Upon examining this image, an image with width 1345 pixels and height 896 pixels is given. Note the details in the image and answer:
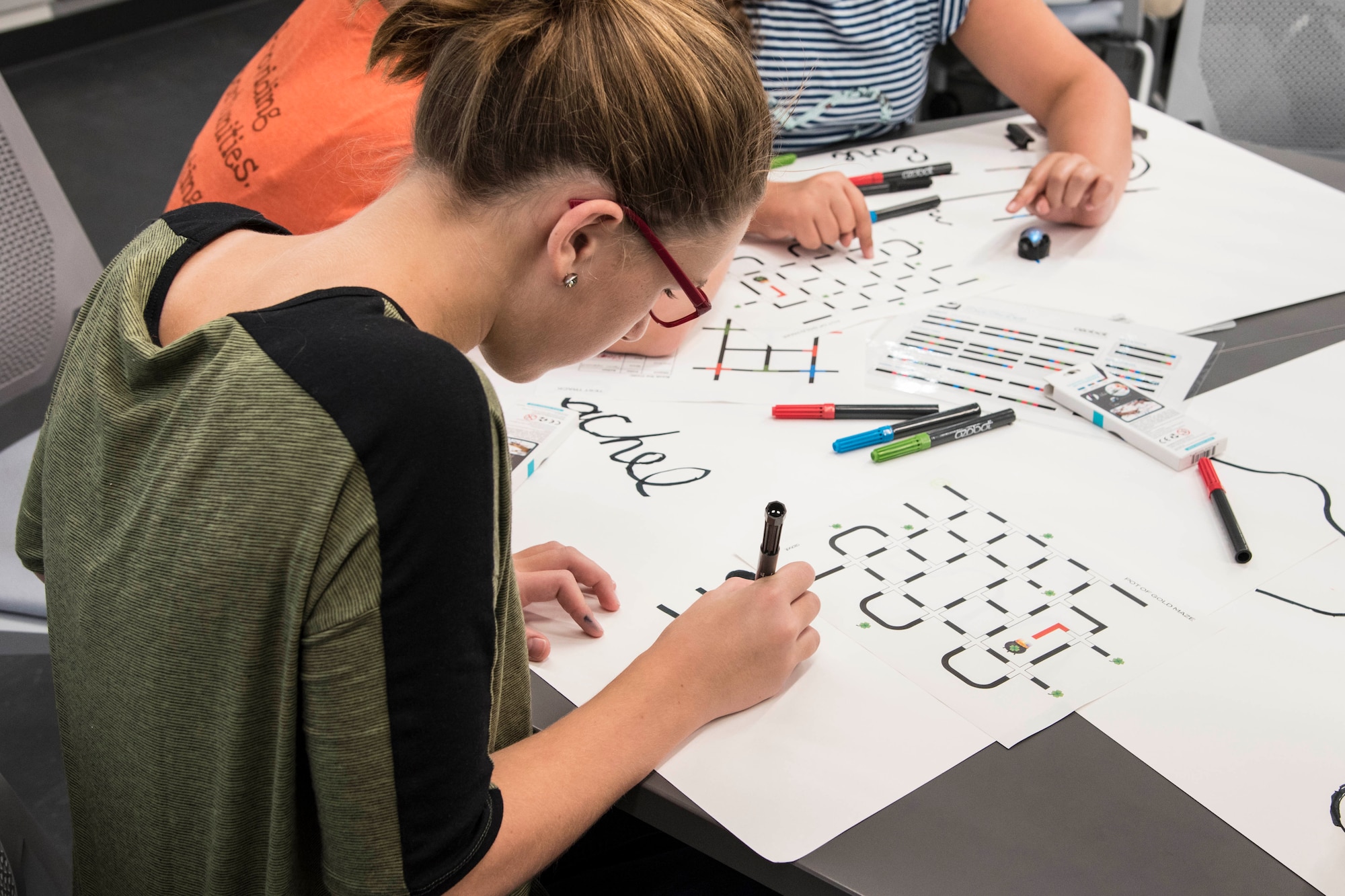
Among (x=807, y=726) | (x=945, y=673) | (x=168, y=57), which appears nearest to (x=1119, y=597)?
(x=945, y=673)

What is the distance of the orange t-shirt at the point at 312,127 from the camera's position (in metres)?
1.05

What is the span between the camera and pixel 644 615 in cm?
79

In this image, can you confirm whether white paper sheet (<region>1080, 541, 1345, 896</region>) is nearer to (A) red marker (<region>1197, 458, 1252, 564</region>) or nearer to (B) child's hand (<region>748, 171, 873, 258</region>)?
(A) red marker (<region>1197, 458, 1252, 564</region>)

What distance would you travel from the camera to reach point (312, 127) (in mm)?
1068

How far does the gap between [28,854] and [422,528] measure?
2.18ft

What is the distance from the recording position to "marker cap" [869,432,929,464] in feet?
3.10

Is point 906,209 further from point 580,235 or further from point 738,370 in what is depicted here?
point 580,235

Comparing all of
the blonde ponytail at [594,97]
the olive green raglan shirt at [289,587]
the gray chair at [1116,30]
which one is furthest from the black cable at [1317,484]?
the gray chair at [1116,30]

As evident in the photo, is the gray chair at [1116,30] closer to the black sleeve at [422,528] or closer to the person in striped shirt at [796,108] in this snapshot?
the person in striped shirt at [796,108]

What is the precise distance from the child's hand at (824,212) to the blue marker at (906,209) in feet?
0.29

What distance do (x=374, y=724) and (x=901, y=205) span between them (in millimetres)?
1060

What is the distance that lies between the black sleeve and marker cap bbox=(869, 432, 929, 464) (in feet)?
1.56

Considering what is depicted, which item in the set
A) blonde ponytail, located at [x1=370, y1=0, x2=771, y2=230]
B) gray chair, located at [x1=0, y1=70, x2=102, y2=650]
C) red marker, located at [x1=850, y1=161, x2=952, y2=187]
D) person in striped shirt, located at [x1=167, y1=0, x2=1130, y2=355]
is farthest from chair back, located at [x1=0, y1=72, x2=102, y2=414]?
red marker, located at [x1=850, y1=161, x2=952, y2=187]

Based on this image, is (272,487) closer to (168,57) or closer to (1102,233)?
(1102,233)
